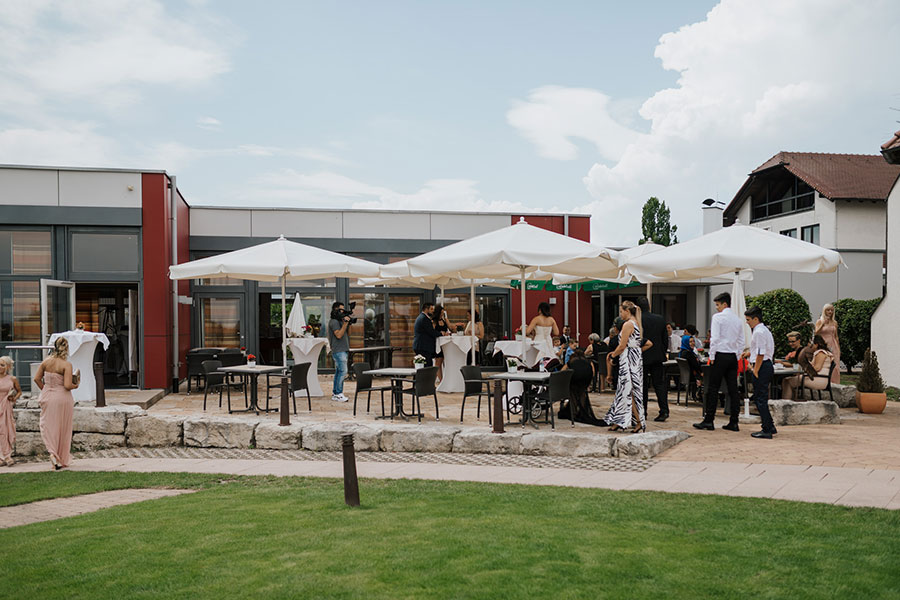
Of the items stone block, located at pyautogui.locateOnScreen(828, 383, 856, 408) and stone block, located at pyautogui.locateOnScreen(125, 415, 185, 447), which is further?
stone block, located at pyautogui.locateOnScreen(828, 383, 856, 408)

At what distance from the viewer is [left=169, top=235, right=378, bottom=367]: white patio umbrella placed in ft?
41.3

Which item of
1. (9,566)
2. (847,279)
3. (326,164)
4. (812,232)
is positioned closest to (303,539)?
(9,566)

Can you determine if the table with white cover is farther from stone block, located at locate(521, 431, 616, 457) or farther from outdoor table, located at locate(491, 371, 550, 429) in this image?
stone block, located at locate(521, 431, 616, 457)

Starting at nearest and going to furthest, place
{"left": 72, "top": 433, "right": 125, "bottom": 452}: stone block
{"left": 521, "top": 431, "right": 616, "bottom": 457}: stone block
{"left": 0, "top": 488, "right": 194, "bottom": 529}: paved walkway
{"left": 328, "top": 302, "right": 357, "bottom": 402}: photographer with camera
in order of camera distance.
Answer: {"left": 0, "top": 488, "right": 194, "bottom": 529}: paved walkway → {"left": 521, "top": 431, "right": 616, "bottom": 457}: stone block → {"left": 72, "top": 433, "right": 125, "bottom": 452}: stone block → {"left": 328, "top": 302, "right": 357, "bottom": 402}: photographer with camera

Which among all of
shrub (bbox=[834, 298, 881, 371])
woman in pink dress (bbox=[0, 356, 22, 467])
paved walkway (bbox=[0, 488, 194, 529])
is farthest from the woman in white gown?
shrub (bbox=[834, 298, 881, 371])

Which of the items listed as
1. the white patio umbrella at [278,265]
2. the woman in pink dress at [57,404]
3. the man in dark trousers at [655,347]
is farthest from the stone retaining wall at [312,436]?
the white patio umbrella at [278,265]

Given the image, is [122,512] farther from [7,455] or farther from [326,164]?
[326,164]

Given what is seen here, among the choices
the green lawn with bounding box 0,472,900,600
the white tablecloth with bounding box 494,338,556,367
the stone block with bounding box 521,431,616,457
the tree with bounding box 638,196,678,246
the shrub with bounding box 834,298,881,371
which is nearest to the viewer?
the green lawn with bounding box 0,472,900,600

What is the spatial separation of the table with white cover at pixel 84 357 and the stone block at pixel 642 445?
877 cm

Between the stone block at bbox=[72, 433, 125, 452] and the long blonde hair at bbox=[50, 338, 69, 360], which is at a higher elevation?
the long blonde hair at bbox=[50, 338, 69, 360]

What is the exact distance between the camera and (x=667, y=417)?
33.7ft

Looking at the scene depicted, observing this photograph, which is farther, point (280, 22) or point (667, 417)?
point (280, 22)

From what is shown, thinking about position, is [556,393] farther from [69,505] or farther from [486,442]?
[69,505]

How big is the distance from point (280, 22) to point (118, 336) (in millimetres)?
7571
